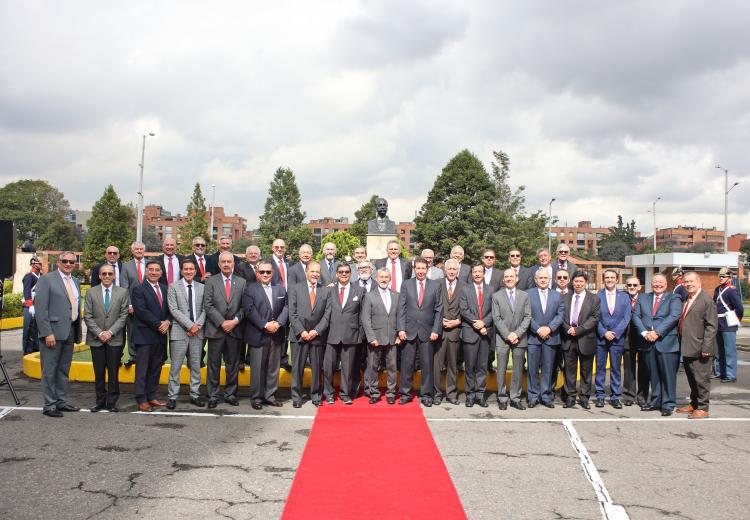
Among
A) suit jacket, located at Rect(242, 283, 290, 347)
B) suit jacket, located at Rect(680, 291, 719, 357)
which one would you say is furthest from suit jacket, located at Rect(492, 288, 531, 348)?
suit jacket, located at Rect(242, 283, 290, 347)

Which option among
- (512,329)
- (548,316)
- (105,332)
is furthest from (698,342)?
(105,332)

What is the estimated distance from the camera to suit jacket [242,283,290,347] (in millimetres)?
7629

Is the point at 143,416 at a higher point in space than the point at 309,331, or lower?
lower

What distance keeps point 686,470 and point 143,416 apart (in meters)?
6.22

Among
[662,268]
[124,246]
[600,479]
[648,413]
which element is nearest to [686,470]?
[600,479]

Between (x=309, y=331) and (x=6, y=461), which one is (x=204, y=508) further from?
(x=309, y=331)

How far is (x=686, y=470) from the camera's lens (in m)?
A: 5.31

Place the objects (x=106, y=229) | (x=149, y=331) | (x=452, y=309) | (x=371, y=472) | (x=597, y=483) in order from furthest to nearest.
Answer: (x=106, y=229), (x=452, y=309), (x=149, y=331), (x=371, y=472), (x=597, y=483)

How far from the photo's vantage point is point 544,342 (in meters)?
7.84

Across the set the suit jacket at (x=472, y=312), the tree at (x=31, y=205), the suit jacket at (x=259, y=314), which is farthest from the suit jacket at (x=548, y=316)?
the tree at (x=31, y=205)

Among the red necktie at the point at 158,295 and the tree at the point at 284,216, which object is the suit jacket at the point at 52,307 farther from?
the tree at the point at 284,216

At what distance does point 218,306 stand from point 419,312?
2.84 m

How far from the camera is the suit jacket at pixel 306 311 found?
770 cm

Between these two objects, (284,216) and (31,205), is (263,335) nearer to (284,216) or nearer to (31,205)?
(284,216)
